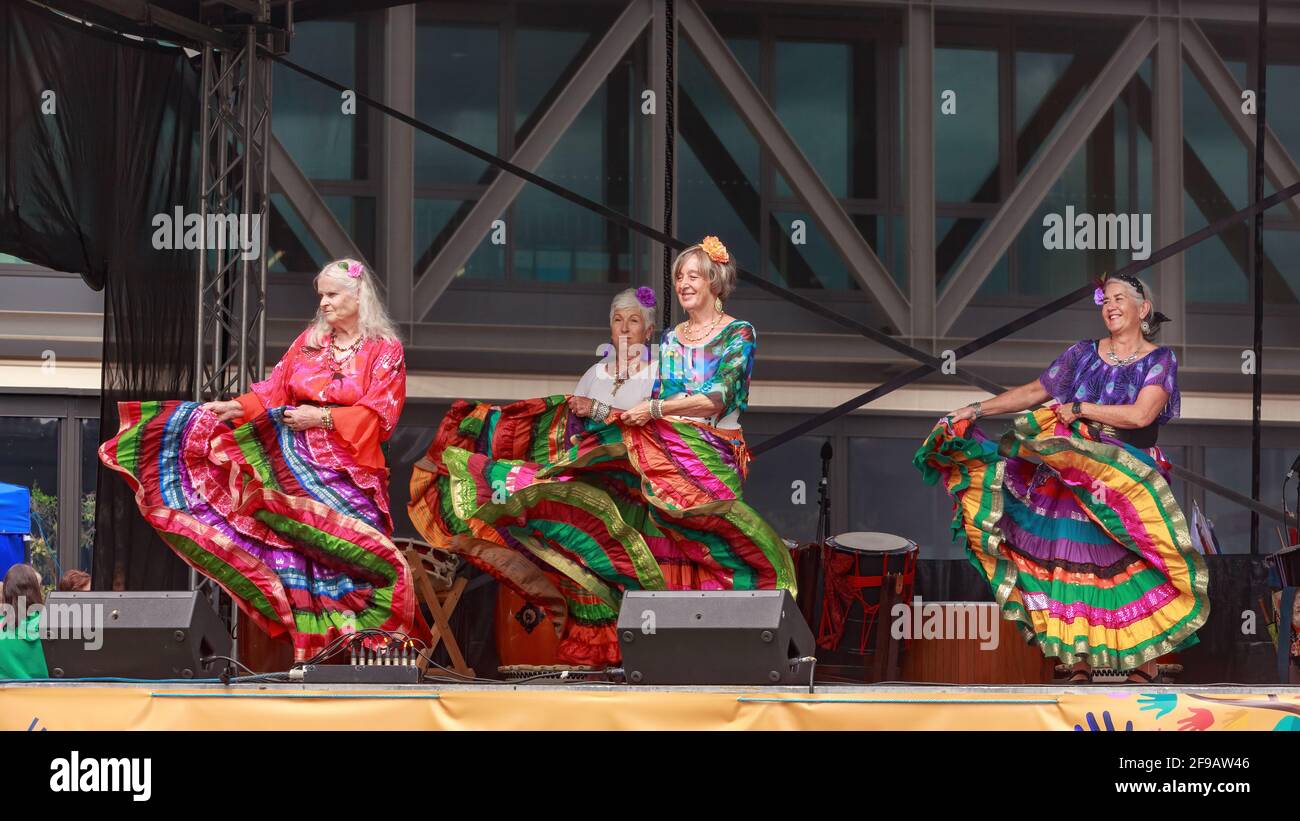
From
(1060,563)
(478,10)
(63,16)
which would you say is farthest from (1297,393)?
(63,16)

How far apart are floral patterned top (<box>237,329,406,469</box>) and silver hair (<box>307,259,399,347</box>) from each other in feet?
0.12

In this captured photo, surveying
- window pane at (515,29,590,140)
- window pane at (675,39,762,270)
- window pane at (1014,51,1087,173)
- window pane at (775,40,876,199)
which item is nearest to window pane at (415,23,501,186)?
window pane at (515,29,590,140)

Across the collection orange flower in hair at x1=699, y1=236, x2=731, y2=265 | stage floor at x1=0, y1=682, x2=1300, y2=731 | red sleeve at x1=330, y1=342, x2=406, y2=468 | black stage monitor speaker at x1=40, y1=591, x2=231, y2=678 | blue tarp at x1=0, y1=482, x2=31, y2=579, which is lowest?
stage floor at x1=0, y1=682, x2=1300, y2=731

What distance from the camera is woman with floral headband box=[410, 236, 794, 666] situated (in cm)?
603

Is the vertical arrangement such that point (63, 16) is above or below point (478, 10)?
below

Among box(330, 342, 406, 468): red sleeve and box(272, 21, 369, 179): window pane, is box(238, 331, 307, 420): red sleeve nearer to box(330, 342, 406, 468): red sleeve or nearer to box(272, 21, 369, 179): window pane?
box(330, 342, 406, 468): red sleeve

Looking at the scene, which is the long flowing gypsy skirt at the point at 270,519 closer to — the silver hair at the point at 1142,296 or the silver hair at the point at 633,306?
the silver hair at the point at 633,306

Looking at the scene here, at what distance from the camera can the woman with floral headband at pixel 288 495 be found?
589cm

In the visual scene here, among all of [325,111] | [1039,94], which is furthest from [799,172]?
[325,111]

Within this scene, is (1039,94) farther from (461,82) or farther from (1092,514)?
(1092,514)
